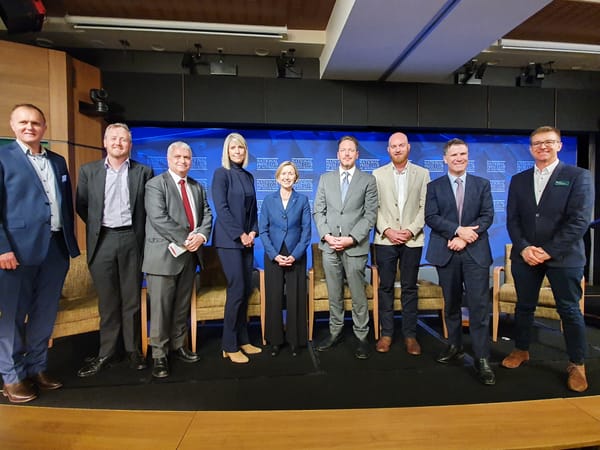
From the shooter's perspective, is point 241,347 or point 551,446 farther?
point 241,347

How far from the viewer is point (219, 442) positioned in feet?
3.59

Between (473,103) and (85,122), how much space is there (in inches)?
204

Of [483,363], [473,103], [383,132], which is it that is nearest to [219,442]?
[483,363]

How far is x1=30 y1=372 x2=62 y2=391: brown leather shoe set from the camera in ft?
7.59

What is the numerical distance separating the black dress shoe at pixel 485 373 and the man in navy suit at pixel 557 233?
0.51m

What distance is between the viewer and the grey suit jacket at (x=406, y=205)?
9.37 ft

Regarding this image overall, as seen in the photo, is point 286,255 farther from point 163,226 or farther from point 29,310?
point 29,310

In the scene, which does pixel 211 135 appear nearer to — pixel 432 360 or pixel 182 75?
pixel 182 75

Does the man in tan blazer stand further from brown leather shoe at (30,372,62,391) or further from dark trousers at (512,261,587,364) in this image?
brown leather shoe at (30,372,62,391)

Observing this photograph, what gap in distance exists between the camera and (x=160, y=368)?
8.12 feet

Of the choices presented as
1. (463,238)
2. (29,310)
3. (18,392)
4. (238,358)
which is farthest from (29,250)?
(463,238)

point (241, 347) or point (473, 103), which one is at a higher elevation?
point (473, 103)

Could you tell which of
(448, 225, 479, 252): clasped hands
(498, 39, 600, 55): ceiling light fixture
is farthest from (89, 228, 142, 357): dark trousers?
(498, 39, 600, 55): ceiling light fixture

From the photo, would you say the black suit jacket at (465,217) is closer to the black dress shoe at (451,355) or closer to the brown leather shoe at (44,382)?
the black dress shoe at (451,355)
